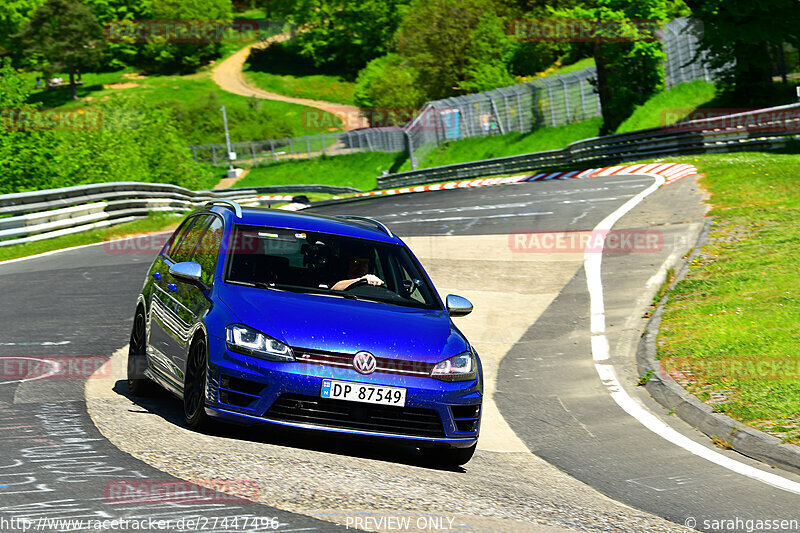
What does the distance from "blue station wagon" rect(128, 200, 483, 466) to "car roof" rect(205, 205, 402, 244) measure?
0.02m

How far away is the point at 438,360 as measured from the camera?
6887mm

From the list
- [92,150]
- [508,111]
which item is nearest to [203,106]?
[508,111]

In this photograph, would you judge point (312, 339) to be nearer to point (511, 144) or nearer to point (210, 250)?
point (210, 250)

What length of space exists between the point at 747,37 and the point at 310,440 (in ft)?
104

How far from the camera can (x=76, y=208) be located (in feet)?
78.7

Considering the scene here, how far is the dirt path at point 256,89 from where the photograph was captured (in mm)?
115037

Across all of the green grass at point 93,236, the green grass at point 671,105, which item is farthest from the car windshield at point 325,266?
the green grass at point 671,105

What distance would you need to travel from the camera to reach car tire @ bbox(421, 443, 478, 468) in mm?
7141

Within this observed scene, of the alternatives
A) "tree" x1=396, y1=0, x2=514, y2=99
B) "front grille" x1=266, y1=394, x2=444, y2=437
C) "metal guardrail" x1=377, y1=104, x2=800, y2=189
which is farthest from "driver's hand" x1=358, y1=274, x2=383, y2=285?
"tree" x1=396, y1=0, x2=514, y2=99

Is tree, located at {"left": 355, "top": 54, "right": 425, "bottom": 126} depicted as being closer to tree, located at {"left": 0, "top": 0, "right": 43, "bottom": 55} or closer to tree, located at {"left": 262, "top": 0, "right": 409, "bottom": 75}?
tree, located at {"left": 262, "top": 0, "right": 409, "bottom": 75}

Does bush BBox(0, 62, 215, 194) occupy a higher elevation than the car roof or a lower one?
higher

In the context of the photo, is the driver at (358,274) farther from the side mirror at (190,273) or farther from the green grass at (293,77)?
the green grass at (293,77)

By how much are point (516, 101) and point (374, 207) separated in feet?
87.9

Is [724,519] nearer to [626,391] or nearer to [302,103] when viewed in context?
[626,391]
